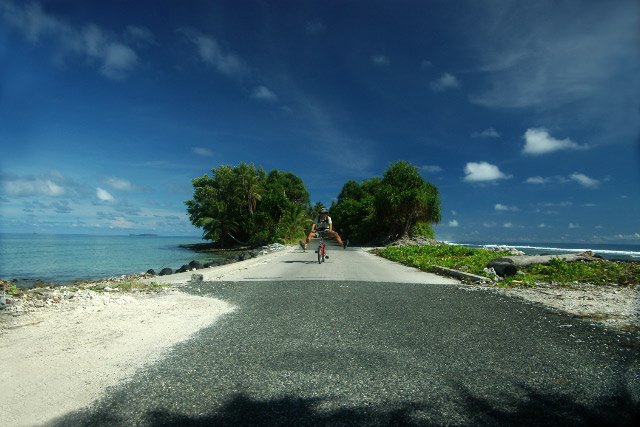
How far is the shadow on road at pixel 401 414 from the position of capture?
11.6 ft

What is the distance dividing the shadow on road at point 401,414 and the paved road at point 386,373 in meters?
0.01

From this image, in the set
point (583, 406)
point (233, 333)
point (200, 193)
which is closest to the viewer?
point (583, 406)

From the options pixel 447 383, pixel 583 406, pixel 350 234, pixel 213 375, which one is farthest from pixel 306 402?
pixel 350 234

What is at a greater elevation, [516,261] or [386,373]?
[516,261]

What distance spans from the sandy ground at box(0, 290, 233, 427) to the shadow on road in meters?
0.63

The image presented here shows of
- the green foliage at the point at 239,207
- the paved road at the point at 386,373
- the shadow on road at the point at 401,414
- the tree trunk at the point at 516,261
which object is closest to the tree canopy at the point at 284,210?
the green foliage at the point at 239,207

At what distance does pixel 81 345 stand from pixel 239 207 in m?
61.1

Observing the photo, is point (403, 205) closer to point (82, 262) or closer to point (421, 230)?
point (421, 230)

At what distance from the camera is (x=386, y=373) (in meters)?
4.66

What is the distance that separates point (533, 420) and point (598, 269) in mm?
14863

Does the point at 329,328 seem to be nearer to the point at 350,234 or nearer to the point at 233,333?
the point at 233,333

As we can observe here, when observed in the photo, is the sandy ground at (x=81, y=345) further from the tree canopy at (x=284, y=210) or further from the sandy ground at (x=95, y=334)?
the tree canopy at (x=284, y=210)

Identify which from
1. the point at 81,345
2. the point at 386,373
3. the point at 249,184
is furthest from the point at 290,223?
the point at 386,373

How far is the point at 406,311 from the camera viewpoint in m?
8.18
